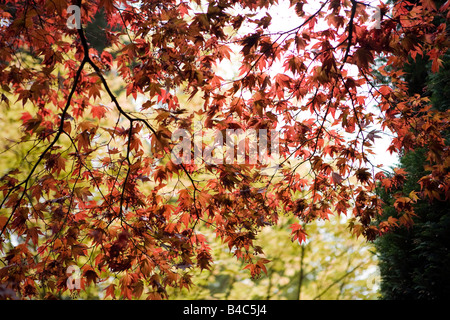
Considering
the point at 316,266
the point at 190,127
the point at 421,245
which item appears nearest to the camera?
the point at 190,127

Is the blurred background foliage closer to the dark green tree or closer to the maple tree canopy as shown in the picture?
the dark green tree

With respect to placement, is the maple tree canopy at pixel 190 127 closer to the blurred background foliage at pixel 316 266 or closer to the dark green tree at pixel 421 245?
the dark green tree at pixel 421 245

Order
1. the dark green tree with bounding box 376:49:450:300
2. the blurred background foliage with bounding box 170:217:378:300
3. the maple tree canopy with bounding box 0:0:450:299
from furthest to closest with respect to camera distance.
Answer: the blurred background foliage with bounding box 170:217:378:300 → the dark green tree with bounding box 376:49:450:300 → the maple tree canopy with bounding box 0:0:450:299

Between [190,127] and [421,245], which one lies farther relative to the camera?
[421,245]

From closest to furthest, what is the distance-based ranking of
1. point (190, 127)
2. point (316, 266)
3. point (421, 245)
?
1. point (190, 127)
2. point (421, 245)
3. point (316, 266)

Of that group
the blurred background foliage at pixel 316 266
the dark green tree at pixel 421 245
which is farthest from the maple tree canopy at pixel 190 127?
the blurred background foliage at pixel 316 266

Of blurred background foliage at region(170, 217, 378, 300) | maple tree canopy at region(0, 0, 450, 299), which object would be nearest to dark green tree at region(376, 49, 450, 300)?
maple tree canopy at region(0, 0, 450, 299)

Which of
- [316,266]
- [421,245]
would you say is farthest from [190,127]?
[316,266]

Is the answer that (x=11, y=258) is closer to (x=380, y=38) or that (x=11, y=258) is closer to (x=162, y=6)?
(x=162, y=6)

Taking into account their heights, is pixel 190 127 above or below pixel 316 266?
above

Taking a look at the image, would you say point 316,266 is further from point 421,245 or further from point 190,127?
point 190,127

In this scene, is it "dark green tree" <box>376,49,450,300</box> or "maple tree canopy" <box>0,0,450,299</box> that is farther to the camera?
"dark green tree" <box>376,49,450,300</box>

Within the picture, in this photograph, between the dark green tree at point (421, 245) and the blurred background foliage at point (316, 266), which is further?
the blurred background foliage at point (316, 266)

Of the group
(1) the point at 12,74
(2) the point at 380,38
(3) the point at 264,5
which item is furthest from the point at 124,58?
(2) the point at 380,38
